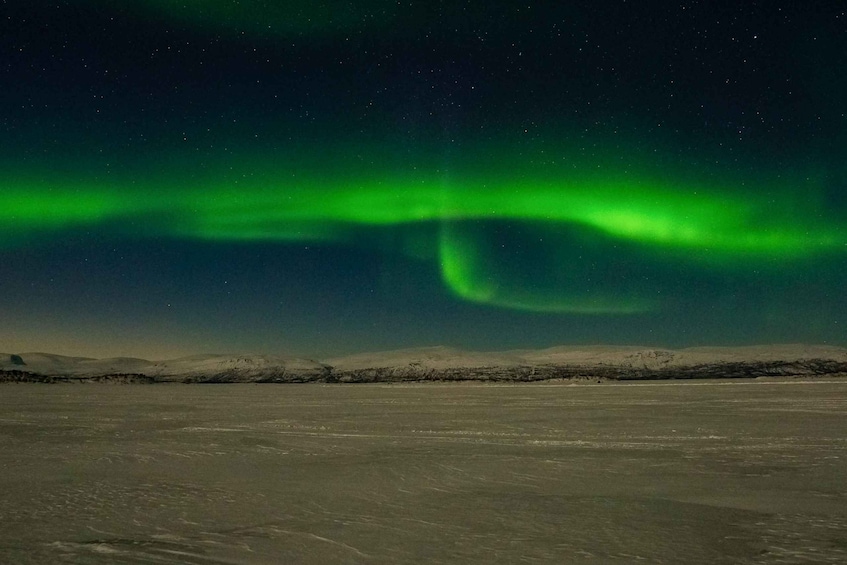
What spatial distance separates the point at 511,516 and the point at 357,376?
149 metres

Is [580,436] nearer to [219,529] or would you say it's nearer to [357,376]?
[219,529]

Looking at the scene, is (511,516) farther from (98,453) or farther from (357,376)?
(357,376)

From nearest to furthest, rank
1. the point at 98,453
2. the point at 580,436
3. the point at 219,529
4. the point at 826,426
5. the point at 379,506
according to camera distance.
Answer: the point at 219,529 < the point at 379,506 < the point at 98,453 < the point at 580,436 < the point at 826,426

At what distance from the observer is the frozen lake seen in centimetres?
456

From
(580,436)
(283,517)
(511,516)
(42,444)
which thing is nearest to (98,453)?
(42,444)

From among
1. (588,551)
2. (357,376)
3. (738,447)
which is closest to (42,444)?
(588,551)

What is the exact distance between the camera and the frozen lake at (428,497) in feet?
15.0

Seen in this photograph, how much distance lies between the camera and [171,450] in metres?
10.4

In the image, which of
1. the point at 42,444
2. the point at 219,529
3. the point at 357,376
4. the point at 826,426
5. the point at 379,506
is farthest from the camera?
the point at 357,376

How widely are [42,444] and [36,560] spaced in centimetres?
817

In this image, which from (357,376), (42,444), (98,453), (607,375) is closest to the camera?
(98,453)

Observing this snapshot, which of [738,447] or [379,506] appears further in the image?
[738,447]

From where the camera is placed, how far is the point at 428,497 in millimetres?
6496

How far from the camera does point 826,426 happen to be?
13570mm
